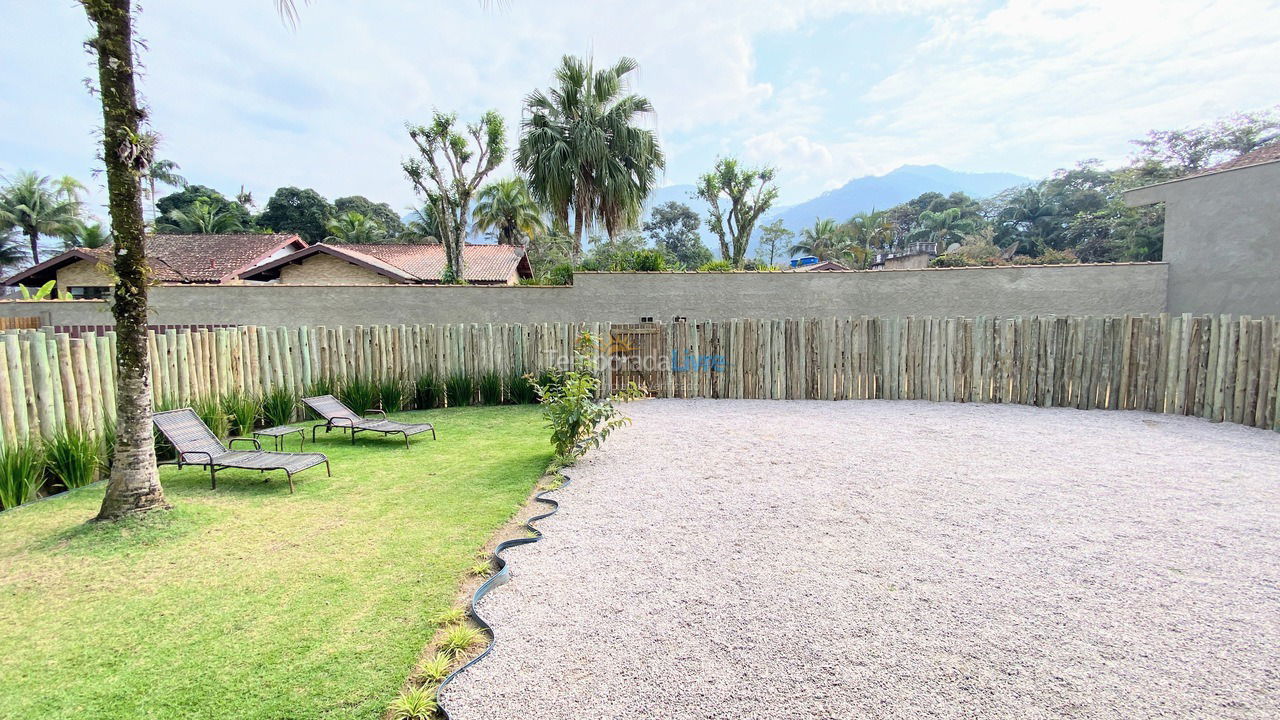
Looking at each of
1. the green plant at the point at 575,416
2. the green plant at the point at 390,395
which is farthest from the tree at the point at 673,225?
the green plant at the point at 575,416

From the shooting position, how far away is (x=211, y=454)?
5320 mm

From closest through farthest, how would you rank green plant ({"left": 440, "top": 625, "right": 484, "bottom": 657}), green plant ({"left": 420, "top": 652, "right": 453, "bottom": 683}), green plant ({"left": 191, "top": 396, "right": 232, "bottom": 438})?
1. green plant ({"left": 420, "top": 652, "right": 453, "bottom": 683})
2. green plant ({"left": 440, "top": 625, "right": 484, "bottom": 657})
3. green plant ({"left": 191, "top": 396, "right": 232, "bottom": 438})

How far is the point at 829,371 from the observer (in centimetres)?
996

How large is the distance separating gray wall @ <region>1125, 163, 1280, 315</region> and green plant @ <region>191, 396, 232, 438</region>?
17133 millimetres

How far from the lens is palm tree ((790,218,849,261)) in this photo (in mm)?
49312

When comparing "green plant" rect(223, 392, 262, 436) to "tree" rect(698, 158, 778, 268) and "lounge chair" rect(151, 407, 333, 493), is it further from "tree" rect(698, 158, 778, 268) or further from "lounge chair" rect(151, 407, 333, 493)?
"tree" rect(698, 158, 778, 268)

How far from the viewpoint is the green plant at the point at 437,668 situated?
2.45 m

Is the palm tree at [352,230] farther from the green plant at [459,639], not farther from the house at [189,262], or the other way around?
the green plant at [459,639]

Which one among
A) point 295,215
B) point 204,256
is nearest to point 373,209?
point 295,215

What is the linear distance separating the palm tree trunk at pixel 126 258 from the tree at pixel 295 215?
48838 mm

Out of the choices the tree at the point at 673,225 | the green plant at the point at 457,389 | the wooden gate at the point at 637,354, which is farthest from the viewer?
the tree at the point at 673,225

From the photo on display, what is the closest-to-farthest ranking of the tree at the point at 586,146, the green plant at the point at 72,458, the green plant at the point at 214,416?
the green plant at the point at 72,458 < the green plant at the point at 214,416 < the tree at the point at 586,146

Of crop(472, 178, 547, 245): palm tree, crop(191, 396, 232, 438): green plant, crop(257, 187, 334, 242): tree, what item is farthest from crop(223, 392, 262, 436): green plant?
crop(257, 187, 334, 242): tree

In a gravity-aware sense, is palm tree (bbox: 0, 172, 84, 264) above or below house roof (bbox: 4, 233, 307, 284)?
above
